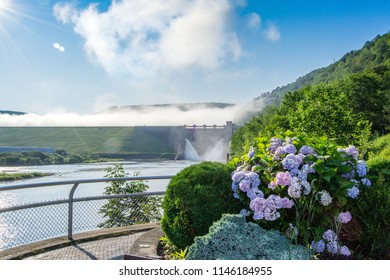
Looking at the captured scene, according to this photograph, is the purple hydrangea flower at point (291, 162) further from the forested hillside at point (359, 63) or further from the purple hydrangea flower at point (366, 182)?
the forested hillside at point (359, 63)

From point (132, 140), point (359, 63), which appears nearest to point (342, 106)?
point (359, 63)

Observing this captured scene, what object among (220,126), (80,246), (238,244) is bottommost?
(80,246)

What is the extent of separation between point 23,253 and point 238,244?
3.27 meters

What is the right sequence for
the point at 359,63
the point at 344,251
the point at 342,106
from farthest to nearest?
the point at 359,63 < the point at 342,106 < the point at 344,251

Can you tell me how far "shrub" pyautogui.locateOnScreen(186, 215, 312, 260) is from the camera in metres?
3.30

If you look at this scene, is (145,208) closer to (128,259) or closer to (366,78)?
(128,259)

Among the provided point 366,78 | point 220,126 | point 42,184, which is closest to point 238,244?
point 42,184

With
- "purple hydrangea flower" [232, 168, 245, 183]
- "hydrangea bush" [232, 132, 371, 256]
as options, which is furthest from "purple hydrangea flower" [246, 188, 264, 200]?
"purple hydrangea flower" [232, 168, 245, 183]

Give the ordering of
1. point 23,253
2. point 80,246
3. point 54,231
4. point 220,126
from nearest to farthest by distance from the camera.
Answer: point 23,253 < point 80,246 < point 54,231 < point 220,126

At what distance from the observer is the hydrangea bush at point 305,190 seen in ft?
12.9

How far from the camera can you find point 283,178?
396cm

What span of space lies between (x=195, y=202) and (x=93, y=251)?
203 cm

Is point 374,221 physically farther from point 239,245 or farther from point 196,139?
point 196,139

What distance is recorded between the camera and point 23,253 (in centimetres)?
530
